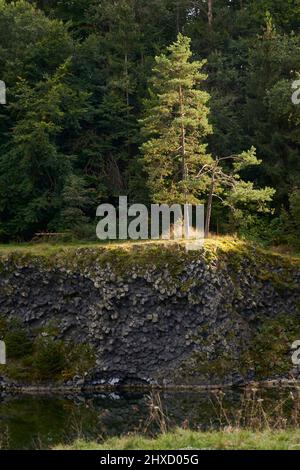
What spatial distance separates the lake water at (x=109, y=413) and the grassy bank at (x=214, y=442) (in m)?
3.93

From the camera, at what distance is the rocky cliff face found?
2348cm

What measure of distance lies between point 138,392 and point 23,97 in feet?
54.6

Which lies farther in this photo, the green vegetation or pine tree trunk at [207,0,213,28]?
pine tree trunk at [207,0,213,28]

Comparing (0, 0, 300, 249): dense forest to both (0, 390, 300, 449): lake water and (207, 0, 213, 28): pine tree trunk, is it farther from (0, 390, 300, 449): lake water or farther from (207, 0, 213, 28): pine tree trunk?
(0, 390, 300, 449): lake water

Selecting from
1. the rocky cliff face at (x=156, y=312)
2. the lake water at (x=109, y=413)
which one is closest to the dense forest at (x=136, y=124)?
the rocky cliff face at (x=156, y=312)

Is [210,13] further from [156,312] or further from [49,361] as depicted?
[49,361]

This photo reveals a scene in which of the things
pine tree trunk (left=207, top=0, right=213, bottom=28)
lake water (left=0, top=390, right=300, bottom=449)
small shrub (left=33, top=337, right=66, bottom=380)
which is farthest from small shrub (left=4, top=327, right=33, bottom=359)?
pine tree trunk (left=207, top=0, right=213, bottom=28)

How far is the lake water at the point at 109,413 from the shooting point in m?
16.0

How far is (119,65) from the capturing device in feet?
A: 120

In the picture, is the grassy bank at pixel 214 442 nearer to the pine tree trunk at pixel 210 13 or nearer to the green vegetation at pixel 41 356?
the green vegetation at pixel 41 356

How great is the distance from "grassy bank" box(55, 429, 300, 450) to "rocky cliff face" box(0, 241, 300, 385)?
12.4 m

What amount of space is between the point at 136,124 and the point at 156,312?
45.6ft
